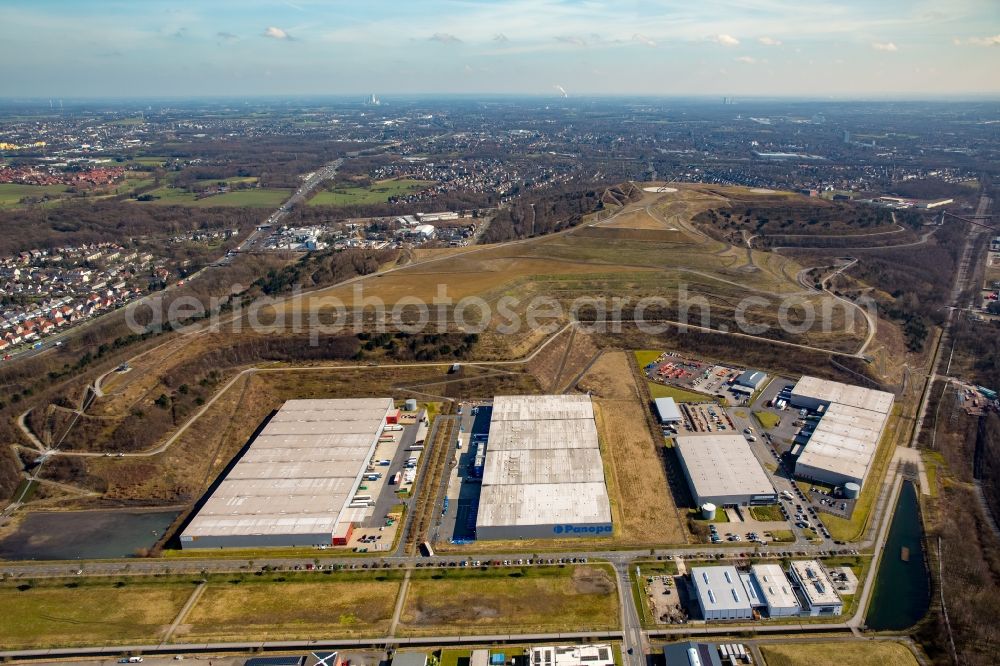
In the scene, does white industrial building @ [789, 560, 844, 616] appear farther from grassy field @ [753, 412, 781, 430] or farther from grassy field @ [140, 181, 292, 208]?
grassy field @ [140, 181, 292, 208]

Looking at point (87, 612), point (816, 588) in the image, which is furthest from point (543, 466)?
point (87, 612)

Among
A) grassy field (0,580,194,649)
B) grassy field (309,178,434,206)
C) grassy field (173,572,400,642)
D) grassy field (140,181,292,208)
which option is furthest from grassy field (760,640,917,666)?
grassy field (140,181,292,208)

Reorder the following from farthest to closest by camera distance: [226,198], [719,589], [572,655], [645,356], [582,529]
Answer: [226,198], [645,356], [582,529], [719,589], [572,655]

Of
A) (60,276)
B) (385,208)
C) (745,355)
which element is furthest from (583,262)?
(60,276)

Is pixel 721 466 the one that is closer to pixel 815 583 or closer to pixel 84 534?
pixel 815 583

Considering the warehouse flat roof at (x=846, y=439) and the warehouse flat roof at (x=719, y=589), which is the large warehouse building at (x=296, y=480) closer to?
the warehouse flat roof at (x=719, y=589)

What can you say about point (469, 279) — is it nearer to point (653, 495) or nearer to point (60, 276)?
point (653, 495)
